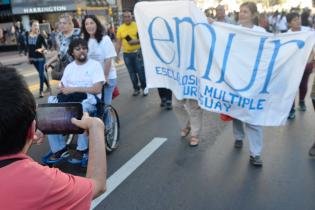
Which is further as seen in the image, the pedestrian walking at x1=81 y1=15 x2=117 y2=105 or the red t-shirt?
the pedestrian walking at x1=81 y1=15 x2=117 y2=105

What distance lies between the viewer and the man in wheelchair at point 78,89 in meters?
5.04

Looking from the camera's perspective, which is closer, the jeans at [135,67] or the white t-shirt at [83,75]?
the white t-shirt at [83,75]

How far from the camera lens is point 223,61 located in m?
5.02

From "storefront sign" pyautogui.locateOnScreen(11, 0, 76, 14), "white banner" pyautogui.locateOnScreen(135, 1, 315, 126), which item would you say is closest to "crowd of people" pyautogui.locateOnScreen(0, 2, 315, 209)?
"white banner" pyautogui.locateOnScreen(135, 1, 315, 126)

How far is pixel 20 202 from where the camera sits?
152cm

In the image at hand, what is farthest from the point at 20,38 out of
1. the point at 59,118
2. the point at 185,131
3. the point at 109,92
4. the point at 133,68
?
the point at 59,118

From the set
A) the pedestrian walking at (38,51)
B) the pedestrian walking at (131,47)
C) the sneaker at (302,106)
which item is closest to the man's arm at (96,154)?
the sneaker at (302,106)

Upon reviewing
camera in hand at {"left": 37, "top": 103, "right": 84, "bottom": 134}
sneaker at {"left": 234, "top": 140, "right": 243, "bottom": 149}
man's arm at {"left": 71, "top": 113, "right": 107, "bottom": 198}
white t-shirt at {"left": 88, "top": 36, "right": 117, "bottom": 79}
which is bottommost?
sneaker at {"left": 234, "top": 140, "right": 243, "bottom": 149}

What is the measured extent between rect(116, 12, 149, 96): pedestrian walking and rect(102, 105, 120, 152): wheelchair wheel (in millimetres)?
3560

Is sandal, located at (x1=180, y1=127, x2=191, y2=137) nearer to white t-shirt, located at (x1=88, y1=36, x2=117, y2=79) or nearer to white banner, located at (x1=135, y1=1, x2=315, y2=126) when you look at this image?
white banner, located at (x1=135, y1=1, x2=315, y2=126)

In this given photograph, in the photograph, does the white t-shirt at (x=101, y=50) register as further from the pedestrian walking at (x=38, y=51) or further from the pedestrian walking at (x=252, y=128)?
the pedestrian walking at (x=38, y=51)

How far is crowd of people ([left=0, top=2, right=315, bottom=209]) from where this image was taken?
4.99 feet

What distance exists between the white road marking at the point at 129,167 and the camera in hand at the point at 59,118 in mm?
810

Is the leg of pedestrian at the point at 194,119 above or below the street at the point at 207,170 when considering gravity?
above
